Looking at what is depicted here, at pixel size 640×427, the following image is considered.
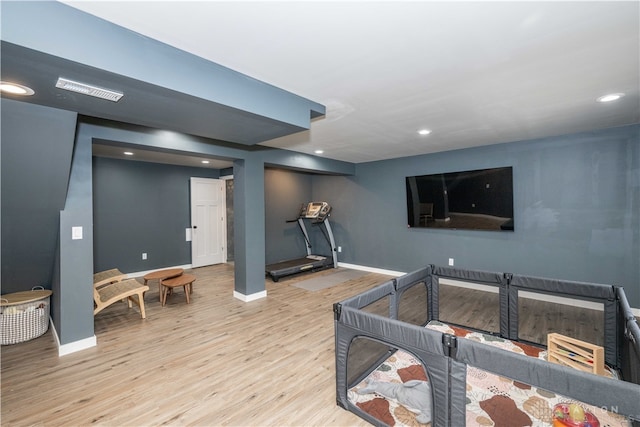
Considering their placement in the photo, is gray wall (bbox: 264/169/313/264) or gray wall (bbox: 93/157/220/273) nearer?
gray wall (bbox: 93/157/220/273)

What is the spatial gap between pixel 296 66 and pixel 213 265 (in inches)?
230

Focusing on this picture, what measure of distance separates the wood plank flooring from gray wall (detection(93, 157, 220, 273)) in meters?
1.81

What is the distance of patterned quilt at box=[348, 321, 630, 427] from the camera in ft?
6.10

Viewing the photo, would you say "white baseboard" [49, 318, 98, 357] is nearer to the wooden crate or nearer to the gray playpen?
the gray playpen

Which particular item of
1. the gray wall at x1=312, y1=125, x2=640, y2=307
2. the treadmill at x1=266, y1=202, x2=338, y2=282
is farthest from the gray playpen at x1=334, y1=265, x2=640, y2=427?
the treadmill at x1=266, y1=202, x2=338, y2=282

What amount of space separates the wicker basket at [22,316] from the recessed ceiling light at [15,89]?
2.51 metres

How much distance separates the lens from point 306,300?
4.20m

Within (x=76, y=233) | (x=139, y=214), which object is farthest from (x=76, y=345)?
(x=139, y=214)

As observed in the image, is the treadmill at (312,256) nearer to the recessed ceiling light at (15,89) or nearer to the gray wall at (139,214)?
the gray wall at (139,214)

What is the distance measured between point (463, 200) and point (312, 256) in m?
3.64

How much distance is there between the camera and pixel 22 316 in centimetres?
296

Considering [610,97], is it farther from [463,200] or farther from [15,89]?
[15,89]

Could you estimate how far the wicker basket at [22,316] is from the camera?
290 cm

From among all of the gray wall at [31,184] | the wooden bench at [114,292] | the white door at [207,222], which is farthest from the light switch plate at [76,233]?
the white door at [207,222]
